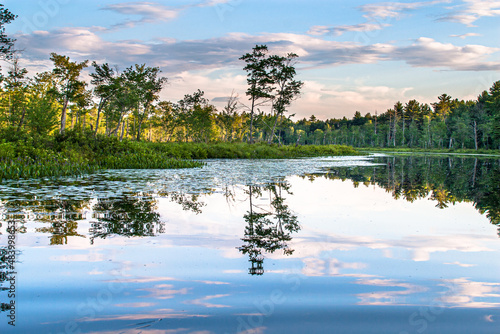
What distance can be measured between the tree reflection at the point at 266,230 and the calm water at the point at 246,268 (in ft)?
0.10

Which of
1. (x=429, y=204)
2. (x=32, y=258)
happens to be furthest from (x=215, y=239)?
(x=429, y=204)

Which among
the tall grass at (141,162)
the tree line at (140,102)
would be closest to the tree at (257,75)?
the tree line at (140,102)

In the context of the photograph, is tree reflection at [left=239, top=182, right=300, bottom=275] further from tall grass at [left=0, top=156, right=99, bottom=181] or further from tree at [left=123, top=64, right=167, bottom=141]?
tree at [left=123, top=64, right=167, bottom=141]

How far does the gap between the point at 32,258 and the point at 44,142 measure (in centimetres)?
1704

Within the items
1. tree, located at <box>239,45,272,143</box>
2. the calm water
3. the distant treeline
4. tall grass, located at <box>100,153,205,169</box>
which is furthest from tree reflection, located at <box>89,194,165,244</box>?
the distant treeline

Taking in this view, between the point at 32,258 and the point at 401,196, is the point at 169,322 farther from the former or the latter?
the point at 401,196

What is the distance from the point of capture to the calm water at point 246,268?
3.47 meters

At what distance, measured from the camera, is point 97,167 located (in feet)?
62.7

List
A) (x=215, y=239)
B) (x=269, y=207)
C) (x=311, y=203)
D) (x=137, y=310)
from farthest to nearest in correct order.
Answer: (x=311, y=203) → (x=269, y=207) → (x=215, y=239) → (x=137, y=310)

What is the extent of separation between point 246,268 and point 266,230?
2263 mm

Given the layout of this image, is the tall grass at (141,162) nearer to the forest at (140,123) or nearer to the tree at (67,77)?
the forest at (140,123)

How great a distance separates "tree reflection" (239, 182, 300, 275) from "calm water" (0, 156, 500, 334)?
30 mm

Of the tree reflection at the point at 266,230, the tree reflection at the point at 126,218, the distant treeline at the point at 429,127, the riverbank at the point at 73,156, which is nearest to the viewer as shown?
the tree reflection at the point at 266,230

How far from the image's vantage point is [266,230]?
23.2 ft
